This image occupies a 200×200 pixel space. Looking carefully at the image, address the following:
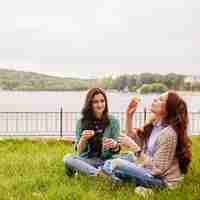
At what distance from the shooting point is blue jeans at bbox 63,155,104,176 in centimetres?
408

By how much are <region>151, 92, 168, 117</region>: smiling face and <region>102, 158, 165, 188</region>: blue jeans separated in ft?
1.89

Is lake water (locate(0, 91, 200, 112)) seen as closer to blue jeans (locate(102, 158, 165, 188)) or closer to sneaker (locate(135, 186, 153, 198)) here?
blue jeans (locate(102, 158, 165, 188))

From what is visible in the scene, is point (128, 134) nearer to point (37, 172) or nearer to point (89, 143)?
point (89, 143)

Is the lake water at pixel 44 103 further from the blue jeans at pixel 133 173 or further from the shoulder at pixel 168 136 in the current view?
the shoulder at pixel 168 136

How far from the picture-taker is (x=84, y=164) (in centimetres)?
412

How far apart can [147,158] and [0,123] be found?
28.8 ft

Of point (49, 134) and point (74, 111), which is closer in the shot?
point (49, 134)

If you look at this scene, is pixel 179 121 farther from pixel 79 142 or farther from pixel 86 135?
pixel 79 142

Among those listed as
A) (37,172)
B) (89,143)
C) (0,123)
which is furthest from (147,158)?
(0,123)

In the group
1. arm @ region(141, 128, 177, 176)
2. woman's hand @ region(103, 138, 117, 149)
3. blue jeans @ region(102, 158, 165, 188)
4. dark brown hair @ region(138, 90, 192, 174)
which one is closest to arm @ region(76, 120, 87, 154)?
A: woman's hand @ region(103, 138, 117, 149)

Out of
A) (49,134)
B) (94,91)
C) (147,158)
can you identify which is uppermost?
(94,91)

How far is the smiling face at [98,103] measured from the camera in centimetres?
408

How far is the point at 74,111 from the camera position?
1185cm

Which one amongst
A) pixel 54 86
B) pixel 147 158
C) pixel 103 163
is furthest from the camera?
pixel 54 86
